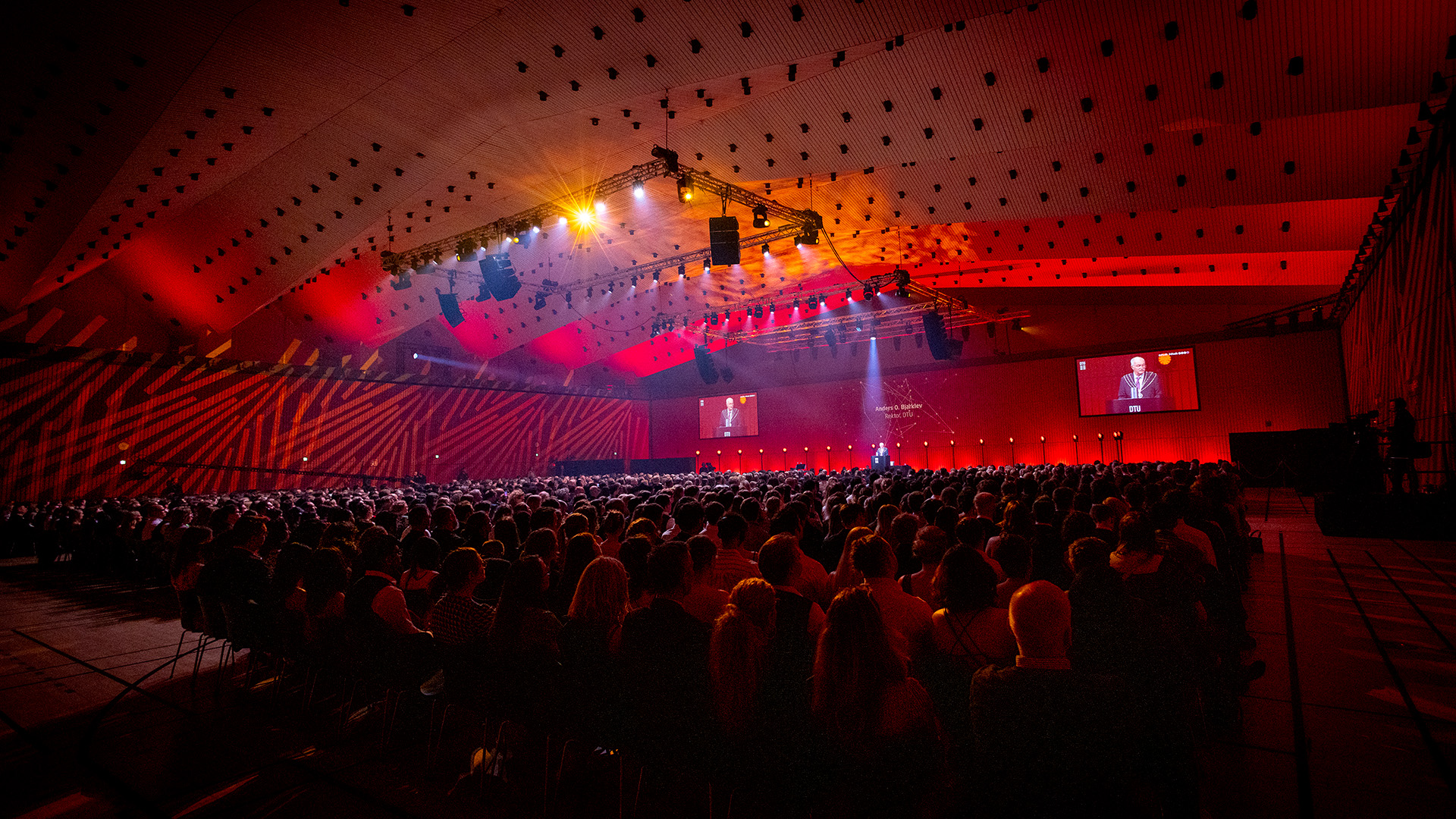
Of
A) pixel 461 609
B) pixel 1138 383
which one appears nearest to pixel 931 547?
pixel 461 609

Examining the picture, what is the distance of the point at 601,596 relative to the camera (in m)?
2.62

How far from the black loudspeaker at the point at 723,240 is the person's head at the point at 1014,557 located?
8.77 meters

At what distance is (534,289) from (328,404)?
260 inches

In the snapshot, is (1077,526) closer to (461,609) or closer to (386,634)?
(461,609)

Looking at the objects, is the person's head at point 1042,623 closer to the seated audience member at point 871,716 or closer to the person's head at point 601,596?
the seated audience member at point 871,716

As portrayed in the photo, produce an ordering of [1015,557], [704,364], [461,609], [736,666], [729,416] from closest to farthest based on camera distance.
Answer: [736,666], [1015,557], [461,609], [704,364], [729,416]

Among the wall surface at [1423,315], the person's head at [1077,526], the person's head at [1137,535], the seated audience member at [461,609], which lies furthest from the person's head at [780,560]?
the wall surface at [1423,315]

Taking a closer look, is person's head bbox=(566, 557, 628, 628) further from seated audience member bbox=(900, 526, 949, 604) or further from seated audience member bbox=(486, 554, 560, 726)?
seated audience member bbox=(900, 526, 949, 604)

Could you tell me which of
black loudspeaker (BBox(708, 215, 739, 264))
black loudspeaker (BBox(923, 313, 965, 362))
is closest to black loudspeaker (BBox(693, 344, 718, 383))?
black loudspeaker (BBox(923, 313, 965, 362))

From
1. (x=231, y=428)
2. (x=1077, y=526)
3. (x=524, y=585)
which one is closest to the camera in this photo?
(x=524, y=585)

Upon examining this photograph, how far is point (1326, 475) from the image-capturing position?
11719 millimetres

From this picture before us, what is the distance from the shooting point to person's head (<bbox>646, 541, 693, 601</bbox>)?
2451 mm

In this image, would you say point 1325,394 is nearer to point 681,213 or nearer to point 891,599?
point 681,213

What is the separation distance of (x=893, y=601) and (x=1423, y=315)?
32.6ft
